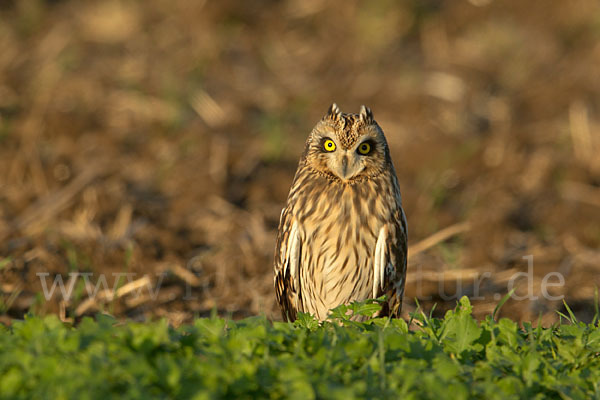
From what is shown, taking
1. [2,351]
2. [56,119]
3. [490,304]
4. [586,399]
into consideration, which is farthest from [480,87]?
[2,351]

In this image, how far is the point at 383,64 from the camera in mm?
11008

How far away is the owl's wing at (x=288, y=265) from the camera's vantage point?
450 centimetres

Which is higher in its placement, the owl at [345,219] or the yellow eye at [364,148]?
the yellow eye at [364,148]

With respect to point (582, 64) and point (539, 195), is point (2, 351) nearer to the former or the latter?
point (539, 195)

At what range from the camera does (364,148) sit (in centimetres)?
435

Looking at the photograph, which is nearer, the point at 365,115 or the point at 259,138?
the point at 365,115

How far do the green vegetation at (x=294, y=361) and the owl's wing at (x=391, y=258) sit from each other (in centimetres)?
106

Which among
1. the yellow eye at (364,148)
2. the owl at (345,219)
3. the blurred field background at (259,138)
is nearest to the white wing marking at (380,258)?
the owl at (345,219)

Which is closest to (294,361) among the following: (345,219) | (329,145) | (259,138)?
(345,219)

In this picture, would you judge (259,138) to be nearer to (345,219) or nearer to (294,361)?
(345,219)

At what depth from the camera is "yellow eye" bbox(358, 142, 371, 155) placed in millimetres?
4336

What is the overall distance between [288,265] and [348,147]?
2.77ft

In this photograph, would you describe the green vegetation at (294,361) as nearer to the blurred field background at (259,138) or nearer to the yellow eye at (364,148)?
the yellow eye at (364,148)

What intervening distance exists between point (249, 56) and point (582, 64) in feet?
16.7
